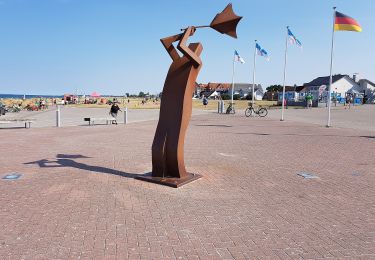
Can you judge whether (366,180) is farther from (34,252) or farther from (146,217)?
(34,252)

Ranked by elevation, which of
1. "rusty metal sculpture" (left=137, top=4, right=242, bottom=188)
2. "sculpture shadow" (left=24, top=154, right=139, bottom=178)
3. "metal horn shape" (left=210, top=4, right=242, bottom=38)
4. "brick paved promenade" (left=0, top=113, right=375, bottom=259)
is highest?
"metal horn shape" (left=210, top=4, right=242, bottom=38)

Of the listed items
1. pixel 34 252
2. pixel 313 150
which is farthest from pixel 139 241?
pixel 313 150

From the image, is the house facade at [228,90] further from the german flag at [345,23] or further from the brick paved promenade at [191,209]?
the brick paved promenade at [191,209]

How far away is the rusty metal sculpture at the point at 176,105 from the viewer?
21.2 ft

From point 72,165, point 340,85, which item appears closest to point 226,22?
point 72,165

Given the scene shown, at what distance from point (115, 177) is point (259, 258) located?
3982mm

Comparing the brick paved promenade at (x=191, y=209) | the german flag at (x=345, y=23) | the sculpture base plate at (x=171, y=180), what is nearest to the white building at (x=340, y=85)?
the german flag at (x=345, y=23)

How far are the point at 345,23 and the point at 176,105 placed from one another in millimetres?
Result: 14361

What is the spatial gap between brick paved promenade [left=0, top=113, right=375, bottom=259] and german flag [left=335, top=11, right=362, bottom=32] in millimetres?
9922

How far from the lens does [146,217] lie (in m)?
4.64

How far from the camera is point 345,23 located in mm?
17391

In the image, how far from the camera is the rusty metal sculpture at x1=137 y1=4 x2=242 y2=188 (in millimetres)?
6453

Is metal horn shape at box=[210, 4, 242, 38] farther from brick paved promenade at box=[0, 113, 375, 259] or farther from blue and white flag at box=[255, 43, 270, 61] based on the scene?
blue and white flag at box=[255, 43, 270, 61]

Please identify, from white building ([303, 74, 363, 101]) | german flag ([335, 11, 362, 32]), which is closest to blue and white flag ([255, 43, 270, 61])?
german flag ([335, 11, 362, 32])
